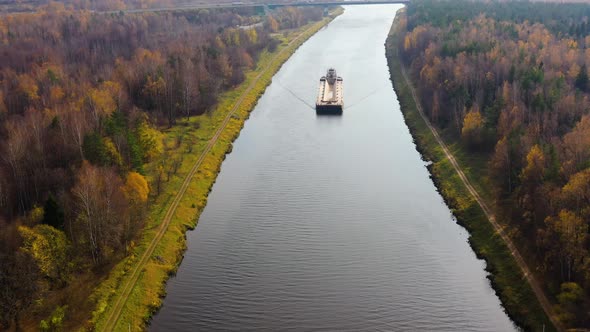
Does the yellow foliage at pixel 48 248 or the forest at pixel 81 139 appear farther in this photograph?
the forest at pixel 81 139

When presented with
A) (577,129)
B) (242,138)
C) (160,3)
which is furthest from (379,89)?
(160,3)

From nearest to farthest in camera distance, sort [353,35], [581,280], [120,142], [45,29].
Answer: [581,280]
[120,142]
[45,29]
[353,35]

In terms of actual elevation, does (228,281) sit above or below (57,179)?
below

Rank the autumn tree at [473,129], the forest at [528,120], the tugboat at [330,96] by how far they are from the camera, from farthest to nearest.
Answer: the tugboat at [330,96], the autumn tree at [473,129], the forest at [528,120]

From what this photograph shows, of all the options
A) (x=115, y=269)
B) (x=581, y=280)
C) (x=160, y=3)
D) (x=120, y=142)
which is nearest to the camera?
(x=581, y=280)

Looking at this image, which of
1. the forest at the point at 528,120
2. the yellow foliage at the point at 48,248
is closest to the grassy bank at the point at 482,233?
the forest at the point at 528,120

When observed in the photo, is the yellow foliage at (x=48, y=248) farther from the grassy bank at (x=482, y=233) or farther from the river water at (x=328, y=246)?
the grassy bank at (x=482, y=233)

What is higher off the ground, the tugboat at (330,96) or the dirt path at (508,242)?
the tugboat at (330,96)

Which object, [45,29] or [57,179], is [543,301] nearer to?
[57,179]
